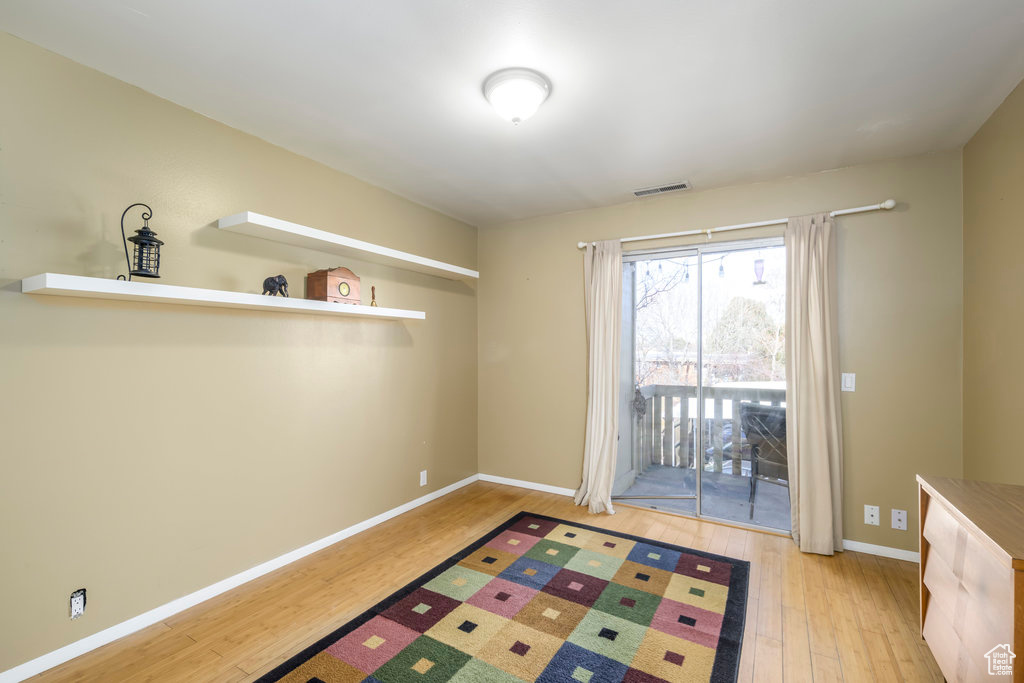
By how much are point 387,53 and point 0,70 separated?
1551 mm

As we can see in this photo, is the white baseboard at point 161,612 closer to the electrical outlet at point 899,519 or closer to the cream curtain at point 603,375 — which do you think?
the cream curtain at point 603,375

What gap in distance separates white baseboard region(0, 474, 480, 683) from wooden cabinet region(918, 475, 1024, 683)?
3.22 metres

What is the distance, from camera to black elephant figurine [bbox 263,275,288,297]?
8.68 ft

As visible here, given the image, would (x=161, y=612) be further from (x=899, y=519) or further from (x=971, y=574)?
(x=899, y=519)

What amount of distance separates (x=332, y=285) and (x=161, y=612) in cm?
195

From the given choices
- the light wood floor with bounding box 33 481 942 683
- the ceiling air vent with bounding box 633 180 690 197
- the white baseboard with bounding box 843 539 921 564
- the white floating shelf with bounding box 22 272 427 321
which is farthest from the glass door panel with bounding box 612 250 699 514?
the white floating shelf with bounding box 22 272 427 321

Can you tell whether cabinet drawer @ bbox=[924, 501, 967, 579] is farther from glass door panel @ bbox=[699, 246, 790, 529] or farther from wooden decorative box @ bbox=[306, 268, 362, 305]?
wooden decorative box @ bbox=[306, 268, 362, 305]

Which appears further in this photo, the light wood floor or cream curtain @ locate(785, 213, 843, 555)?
cream curtain @ locate(785, 213, 843, 555)

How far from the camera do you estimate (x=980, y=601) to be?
1.37 meters

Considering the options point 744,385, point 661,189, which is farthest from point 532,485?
point 661,189

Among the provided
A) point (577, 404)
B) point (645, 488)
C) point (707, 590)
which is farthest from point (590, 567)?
point (577, 404)

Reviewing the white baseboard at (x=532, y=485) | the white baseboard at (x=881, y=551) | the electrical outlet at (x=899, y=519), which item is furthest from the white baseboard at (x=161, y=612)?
the electrical outlet at (x=899, y=519)

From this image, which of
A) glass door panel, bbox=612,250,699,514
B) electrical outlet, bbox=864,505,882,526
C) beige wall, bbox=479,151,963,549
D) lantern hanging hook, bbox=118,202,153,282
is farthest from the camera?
glass door panel, bbox=612,250,699,514

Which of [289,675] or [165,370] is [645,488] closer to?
[289,675]
